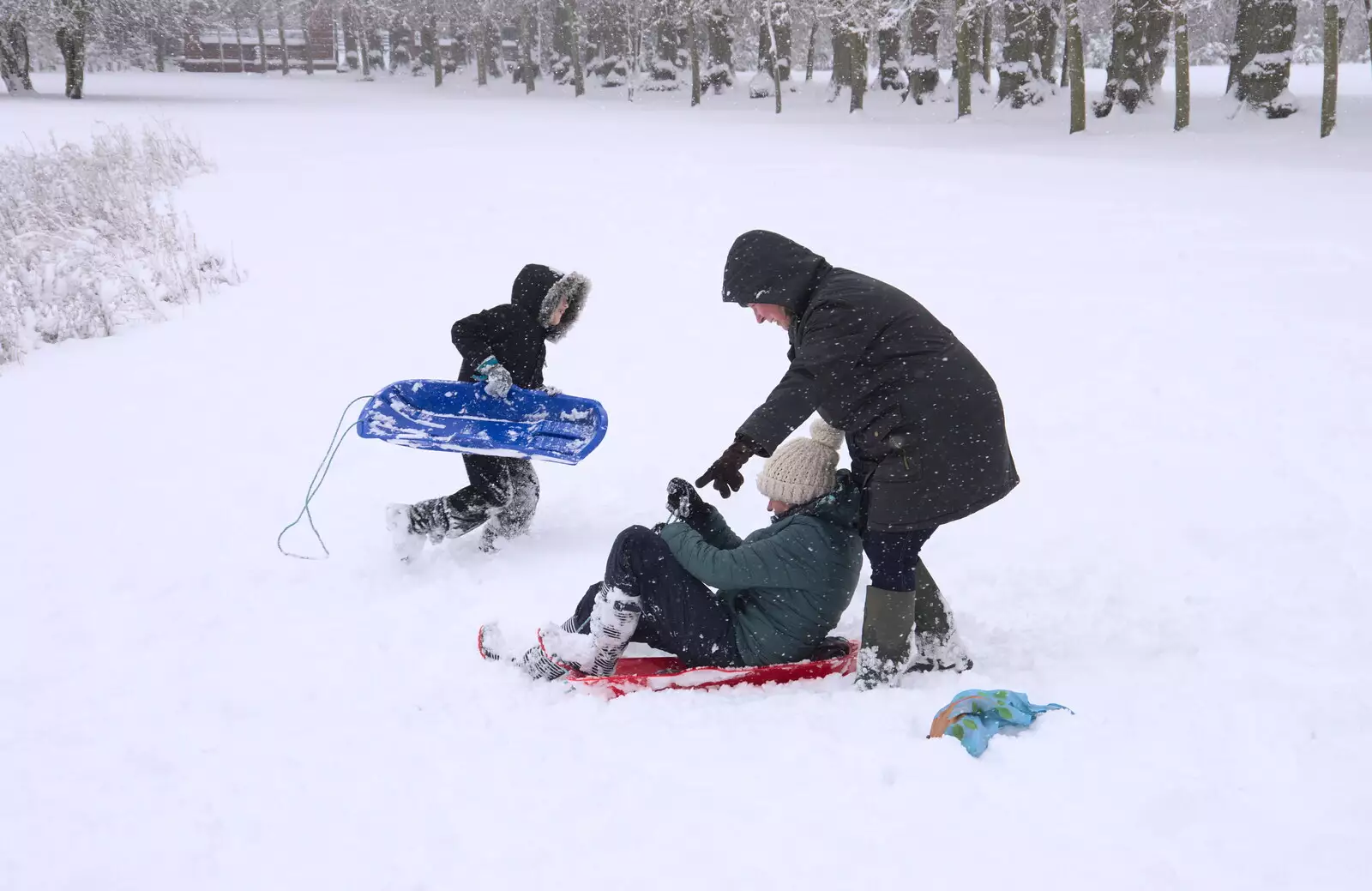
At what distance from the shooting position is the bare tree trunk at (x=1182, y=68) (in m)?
16.8

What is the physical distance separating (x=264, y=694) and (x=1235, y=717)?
131 inches

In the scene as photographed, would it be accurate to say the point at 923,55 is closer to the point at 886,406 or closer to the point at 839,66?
the point at 839,66

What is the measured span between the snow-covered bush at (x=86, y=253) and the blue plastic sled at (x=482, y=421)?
16.0 ft

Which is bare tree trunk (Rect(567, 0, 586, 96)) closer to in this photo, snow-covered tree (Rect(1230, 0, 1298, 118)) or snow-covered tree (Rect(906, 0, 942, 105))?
snow-covered tree (Rect(906, 0, 942, 105))

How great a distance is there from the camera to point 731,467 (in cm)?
312

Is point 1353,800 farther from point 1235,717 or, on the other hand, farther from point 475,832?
point 475,832

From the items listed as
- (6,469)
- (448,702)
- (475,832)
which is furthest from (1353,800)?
(6,469)

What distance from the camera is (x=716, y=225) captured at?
37.3 feet

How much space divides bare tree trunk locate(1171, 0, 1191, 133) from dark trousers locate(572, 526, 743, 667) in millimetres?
16753

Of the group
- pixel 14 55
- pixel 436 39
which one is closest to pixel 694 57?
pixel 436 39

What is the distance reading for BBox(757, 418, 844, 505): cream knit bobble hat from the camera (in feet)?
11.2

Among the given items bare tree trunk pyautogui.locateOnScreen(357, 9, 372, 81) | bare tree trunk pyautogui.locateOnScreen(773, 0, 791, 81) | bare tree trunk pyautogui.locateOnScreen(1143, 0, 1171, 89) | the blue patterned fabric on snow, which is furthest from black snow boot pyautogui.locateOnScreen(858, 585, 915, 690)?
bare tree trunk pyautogui.locateOnScreen(357, 9, 372, 81)

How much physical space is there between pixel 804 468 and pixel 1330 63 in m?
16.7

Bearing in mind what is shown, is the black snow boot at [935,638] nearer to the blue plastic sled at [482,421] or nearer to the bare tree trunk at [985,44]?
the blue plastic sled at [482,421]
